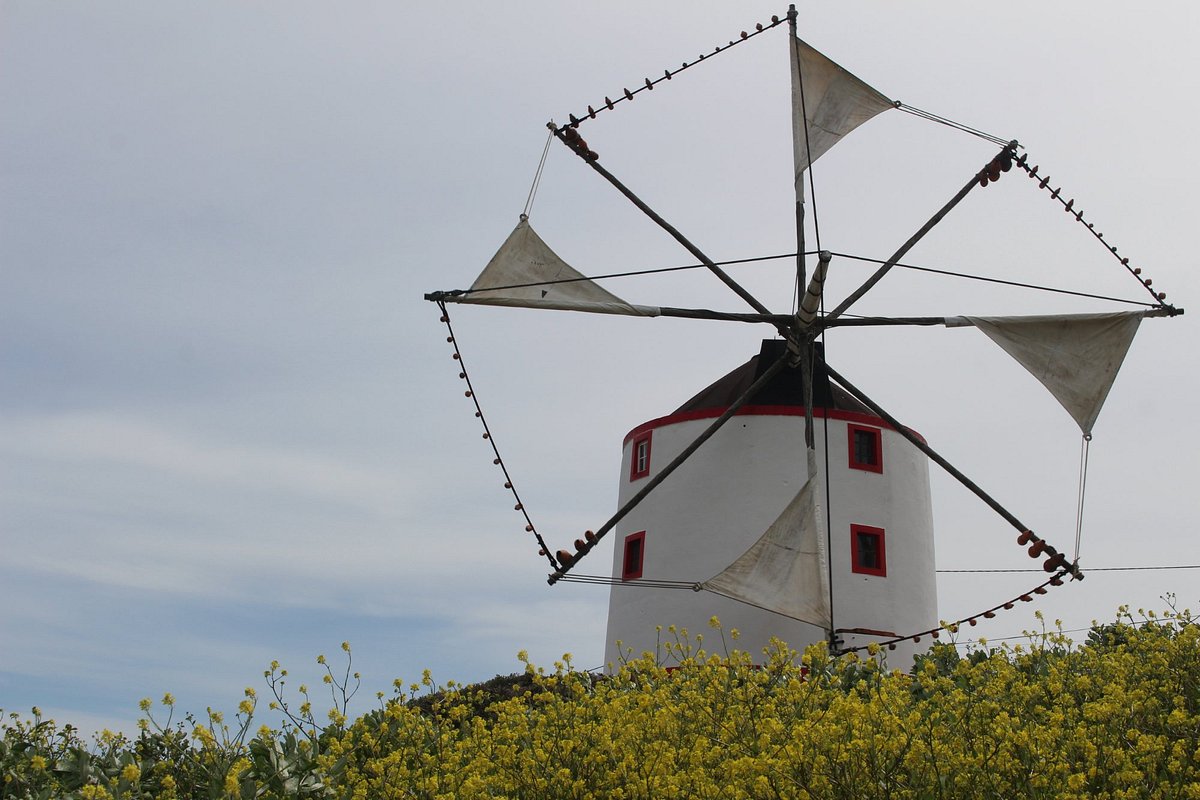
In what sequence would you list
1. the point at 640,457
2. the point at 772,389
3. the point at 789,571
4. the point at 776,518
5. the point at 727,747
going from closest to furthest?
1. the point at 727,747
2. the point at 789,571
3. the point at 776,518
4. the point at 772,389
5. the point at 640,457

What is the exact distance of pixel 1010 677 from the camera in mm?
10055

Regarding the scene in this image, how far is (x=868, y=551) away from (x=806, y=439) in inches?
87.5

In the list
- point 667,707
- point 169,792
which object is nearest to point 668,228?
point 667,707

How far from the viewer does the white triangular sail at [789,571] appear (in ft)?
55.2

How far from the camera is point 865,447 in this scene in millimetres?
19797

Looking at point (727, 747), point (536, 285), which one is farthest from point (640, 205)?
point (727, 747)

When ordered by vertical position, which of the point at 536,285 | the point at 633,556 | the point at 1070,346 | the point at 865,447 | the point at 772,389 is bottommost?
the point at 633,556

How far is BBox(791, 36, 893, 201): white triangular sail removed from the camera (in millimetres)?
20938

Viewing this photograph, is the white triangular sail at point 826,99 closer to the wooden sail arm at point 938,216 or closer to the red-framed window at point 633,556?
the wooden sail arm at point 938,216

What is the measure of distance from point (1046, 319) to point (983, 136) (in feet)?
11.3

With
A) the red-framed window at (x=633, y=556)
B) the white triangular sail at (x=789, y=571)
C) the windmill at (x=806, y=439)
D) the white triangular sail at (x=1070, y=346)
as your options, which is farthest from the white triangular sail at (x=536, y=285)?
the white triangular sail at (x=1070, y=346)

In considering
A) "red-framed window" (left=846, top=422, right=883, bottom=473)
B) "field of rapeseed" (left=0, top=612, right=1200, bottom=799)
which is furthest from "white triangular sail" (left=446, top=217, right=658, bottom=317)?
"field of rapeseed" (left=0, top=612, right=1200, bottom=799)

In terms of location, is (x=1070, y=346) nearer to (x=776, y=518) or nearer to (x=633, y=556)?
(x=776, y=518)

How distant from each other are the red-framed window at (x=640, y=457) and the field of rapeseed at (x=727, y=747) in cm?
877
